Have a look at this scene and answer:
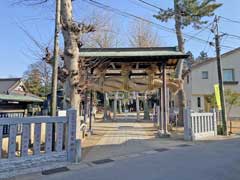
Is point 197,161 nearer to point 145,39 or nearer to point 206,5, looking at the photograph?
point 206,5

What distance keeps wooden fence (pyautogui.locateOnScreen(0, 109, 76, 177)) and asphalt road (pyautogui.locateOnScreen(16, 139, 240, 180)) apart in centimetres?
A: 60

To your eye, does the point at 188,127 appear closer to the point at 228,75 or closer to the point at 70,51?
the point at 70,51

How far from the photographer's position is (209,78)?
75.5 feet

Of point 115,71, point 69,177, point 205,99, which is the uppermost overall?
point 115,71

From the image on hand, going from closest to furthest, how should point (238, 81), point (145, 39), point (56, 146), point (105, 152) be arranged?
1. point (56, 146)
2. point (105, 152)
3. point (238, 81)
4. point (145, 39)

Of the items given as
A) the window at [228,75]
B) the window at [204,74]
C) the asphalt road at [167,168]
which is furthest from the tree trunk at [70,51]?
the window at [228,75]

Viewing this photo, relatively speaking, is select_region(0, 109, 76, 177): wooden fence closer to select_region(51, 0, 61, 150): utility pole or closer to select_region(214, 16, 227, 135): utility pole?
select_region(51, 0, 61, 150): utility pole

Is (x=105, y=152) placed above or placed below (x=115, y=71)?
below

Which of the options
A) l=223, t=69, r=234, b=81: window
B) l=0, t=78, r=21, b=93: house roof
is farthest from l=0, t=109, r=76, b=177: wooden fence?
l=223, t=69, r=234, b=81: window

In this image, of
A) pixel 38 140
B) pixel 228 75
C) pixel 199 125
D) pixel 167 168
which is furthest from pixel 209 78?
pixel 38 140

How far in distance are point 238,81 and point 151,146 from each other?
54.0 ft

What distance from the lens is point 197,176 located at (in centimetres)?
523

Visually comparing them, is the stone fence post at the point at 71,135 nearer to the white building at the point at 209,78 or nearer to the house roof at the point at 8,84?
the house roof at the point at 8,84

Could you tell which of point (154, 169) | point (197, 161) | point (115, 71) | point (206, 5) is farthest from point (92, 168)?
point (206, 5)
